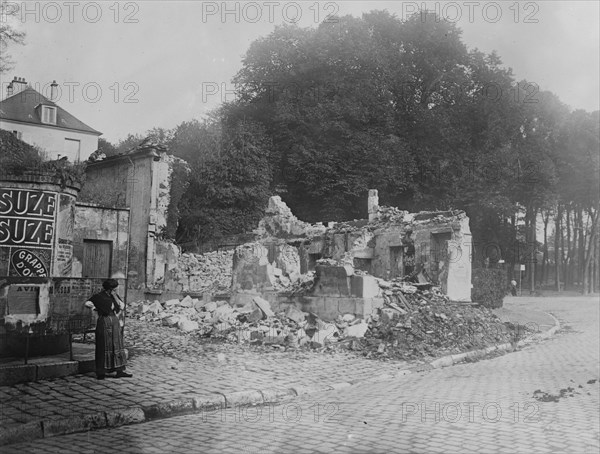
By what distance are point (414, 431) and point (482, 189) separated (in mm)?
26611

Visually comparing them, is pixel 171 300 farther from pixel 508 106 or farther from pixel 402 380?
pixel 508 106

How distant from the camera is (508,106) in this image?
24.1m

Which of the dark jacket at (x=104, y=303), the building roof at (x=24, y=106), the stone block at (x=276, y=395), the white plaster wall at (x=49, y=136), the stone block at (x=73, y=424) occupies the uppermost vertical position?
the building roof at (x=24, y=106)

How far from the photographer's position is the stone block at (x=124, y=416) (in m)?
5.64

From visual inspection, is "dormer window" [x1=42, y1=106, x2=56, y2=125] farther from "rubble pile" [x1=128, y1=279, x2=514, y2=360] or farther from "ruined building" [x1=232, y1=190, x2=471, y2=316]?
"ruined building" [x1=232, y1=190, x2=471, y2=316]

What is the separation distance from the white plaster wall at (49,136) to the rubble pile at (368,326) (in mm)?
5662

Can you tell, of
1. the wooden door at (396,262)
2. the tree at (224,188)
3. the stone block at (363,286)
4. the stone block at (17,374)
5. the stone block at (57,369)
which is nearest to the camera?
the stone block at (17,374)

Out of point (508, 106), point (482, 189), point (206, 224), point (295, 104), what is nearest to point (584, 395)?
point (508, 106)

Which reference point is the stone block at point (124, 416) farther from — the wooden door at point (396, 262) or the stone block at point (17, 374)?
the wooden door at point (396, 262)

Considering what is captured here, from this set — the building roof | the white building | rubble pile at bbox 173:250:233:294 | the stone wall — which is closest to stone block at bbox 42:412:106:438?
the white building

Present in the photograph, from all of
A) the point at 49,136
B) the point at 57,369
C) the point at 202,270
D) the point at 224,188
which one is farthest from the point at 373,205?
the point at 57,369

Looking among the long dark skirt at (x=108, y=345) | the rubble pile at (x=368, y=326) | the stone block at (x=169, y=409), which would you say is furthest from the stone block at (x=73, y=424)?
the rubble pile at (x=368, y=326)

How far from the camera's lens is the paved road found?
496 cm

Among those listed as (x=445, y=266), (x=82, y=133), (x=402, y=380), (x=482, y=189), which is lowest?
(x=402, y=380)
